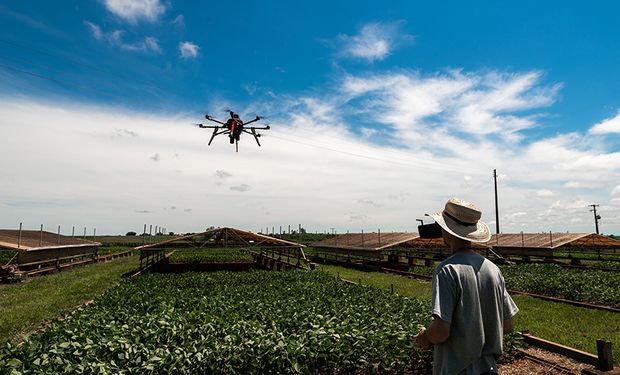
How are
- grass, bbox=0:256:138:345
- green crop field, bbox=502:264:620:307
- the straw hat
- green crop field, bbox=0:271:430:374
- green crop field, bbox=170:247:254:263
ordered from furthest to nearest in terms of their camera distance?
green crop field, bbox=170:247:254:263 < green crop field, bbox=502:264:620:307 < grass, bbox=0:256:138:345 < green crop field, bbox=0:271:430:374 < the straw hat

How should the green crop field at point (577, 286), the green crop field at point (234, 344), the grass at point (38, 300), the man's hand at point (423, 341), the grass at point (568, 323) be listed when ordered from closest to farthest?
the man's hand at point (423, 341), the green crop field at point (234, 344), the grass at point (568, 323), the grass at point (38, 300), the green crop field at point (577, 286)

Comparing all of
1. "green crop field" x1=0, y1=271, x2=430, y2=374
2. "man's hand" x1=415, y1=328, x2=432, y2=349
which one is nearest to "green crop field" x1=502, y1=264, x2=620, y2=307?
"green crop field" x1=0, y1=271, x2=430, y2=374

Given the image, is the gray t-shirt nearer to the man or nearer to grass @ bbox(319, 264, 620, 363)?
the man

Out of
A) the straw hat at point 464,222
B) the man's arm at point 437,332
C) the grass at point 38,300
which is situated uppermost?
the straw hat at point 464,222

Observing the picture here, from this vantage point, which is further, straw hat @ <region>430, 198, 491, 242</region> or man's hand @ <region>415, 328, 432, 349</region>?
straw hat @ <region>430, 198, 491, 242</region>

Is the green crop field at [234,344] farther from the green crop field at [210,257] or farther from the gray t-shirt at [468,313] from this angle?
the green crop field at [210,257]

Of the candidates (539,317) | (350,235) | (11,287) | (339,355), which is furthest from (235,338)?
(350,235)

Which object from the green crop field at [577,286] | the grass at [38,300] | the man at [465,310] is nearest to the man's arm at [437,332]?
the man at [465,310]

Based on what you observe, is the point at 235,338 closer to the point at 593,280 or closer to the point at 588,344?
the point at 588,344

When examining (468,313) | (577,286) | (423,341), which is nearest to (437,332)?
(423,341)
